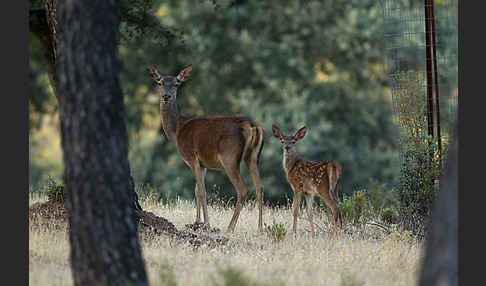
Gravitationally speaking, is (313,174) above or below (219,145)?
below

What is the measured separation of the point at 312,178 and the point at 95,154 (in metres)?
4.85

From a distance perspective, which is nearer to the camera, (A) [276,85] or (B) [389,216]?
(B) [389,216]

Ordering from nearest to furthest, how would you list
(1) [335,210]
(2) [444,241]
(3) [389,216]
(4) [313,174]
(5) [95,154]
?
(2) [444,241], (5) [95,154], (1) [335,210], (4) [313,174], (3) [389,216]

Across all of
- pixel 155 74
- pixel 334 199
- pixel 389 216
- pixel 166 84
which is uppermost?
pixel 155 74

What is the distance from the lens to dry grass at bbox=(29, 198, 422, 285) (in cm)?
674

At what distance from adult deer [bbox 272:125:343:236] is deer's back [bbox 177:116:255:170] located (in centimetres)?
72

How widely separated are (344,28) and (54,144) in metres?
10.3

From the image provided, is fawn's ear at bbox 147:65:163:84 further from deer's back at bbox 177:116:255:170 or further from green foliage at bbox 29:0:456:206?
green foliage at bbox 29:0:456:206

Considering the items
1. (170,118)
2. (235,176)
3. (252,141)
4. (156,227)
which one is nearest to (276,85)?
(170,118)

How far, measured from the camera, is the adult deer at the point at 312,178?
957cm

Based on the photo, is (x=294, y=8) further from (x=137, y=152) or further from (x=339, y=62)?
(x=137, y=152)

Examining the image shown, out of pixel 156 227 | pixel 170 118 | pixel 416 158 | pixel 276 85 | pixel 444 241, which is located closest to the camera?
pixel 444 241

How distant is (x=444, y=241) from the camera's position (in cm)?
422

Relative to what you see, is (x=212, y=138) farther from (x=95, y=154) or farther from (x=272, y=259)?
(x=95, y=154)
